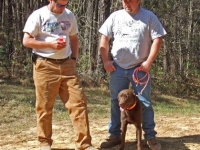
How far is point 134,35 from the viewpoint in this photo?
4855mm

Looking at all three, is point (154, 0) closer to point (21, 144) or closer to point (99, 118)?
point (99, 118)

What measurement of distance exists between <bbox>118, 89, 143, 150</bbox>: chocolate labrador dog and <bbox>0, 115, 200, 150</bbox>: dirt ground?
423mm

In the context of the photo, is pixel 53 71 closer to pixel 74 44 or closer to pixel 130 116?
A: pixel 74 44

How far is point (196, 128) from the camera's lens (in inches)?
245

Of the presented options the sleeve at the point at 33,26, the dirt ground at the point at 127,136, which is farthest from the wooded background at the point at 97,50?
the sleeve at the point at 33,26

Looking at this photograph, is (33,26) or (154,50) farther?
(154,50)

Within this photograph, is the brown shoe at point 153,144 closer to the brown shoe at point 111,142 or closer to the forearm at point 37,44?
the brown shoe at point 111,142

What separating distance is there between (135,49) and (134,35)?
162mm

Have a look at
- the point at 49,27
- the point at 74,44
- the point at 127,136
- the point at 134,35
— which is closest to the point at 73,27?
the point at 74,44

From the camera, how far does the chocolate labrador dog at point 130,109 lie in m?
4.64

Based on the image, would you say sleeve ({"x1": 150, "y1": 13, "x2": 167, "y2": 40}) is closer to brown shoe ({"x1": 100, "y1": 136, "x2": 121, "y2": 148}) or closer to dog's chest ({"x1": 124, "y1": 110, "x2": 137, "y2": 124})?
dog's chest ({"x1": 124, "y1": 110, "x2": 137, "y2": 124})

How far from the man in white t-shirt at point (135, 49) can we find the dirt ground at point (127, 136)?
508 millimetres

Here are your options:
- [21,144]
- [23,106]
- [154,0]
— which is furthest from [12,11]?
[21,144]

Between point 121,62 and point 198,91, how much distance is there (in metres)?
11.9
